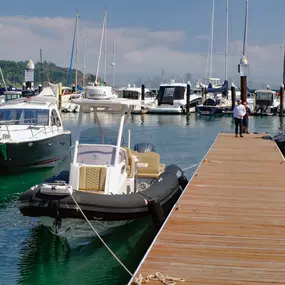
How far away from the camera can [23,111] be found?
2119 cm

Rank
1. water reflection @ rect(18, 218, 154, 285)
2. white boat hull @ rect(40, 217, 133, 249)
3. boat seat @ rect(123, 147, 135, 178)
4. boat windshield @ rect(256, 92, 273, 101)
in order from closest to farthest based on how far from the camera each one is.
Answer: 1. water reflection @ rect(18, 218, 154, 285)
2. white boat hull @ rect(40, 217, 133, 249)
3. boat seat @ rect(123, 147, 135, 178)
4. boat windshield @ rect(256, 92, 273, 101)

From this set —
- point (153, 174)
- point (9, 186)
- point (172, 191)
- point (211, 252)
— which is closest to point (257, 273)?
point (211, 252)

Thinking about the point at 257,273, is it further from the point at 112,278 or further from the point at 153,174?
the point at 153,174

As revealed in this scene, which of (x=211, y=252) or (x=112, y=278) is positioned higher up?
(x=211, y=252)

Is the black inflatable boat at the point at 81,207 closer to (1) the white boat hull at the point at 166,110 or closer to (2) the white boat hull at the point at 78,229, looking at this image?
(2) the white boat hull at the point at 78,229

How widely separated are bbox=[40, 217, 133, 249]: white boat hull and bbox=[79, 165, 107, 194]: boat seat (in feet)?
2.26

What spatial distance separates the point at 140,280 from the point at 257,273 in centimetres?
151

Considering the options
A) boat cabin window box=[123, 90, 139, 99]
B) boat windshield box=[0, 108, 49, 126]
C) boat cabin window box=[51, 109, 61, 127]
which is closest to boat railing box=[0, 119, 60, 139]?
boat windshield box=[0, 108, 49, 126]

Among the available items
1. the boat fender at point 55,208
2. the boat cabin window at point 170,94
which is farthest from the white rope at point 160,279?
the boat cabin window at point 170,94

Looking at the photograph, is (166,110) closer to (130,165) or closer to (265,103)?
(265,103)

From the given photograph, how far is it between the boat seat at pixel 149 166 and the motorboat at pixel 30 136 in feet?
21.9

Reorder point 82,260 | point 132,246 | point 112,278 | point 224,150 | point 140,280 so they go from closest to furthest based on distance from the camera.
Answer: point 140,280
point 112,278
point 82,260
point 132,246
point 224,150

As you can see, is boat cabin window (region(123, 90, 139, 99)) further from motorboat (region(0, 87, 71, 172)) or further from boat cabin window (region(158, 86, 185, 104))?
motorboat (region(0, 87, 71, 172))

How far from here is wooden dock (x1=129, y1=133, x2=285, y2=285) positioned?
7.47 meters
